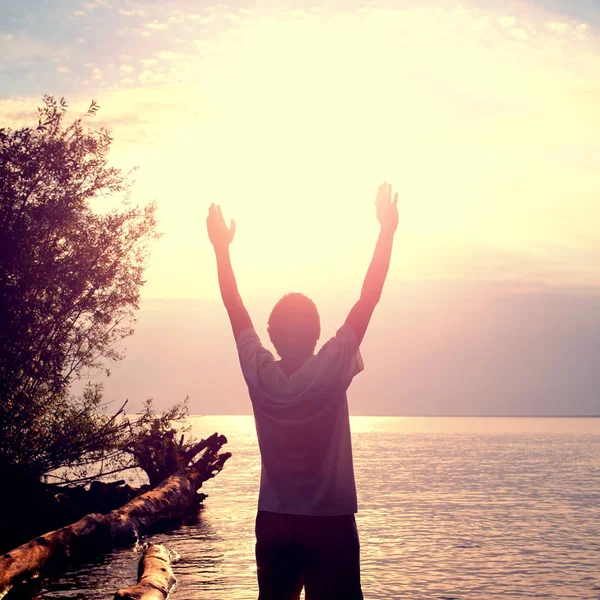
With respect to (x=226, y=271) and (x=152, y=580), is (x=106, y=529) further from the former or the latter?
(x=226, y=271)

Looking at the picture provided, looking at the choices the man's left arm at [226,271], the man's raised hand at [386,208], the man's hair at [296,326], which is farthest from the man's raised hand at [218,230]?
the man's raised hand at [386,208]

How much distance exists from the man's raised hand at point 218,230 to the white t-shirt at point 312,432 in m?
1.06

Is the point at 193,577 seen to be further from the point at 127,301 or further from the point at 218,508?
the point at 218,508

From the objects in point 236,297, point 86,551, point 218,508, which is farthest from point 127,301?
point 236,297

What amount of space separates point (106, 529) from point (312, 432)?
17.2 metres

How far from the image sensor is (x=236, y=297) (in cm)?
472

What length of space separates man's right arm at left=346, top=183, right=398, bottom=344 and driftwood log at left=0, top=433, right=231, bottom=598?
480 inches

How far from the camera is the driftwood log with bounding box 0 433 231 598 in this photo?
14.8 metres

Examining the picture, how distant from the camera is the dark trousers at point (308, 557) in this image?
3.96 meters

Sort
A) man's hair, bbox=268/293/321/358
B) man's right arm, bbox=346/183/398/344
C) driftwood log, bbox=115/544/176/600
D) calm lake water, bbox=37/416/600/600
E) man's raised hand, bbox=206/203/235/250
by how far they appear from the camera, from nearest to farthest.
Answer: man's right arm, bbox=346/183/398/344
man's hair, bbox=268/293/321/358
man's raised hand, bbox=206/203/235/250
driftwood log, bbox=115/544/176/600
calm lake water, bbox=37/416/600/600

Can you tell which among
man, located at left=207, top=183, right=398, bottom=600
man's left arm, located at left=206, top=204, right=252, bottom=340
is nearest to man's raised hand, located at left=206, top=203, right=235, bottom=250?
man's left arm, located at left=206, top=204, right=252, bottom=340

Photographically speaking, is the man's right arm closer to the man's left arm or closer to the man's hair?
the man's hair

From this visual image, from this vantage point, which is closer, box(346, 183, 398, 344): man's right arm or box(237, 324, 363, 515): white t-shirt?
box(237, 324, 363, 515): white t-shirt

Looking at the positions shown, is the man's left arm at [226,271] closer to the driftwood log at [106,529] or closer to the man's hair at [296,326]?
the man's hair at [296,326]
